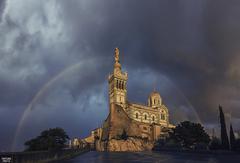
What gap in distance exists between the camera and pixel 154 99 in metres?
153

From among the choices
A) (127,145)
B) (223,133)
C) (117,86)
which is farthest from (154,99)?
(223,133)

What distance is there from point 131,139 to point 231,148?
52835 mm

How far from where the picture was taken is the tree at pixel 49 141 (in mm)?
36906

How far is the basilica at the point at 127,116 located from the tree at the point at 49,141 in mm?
73322

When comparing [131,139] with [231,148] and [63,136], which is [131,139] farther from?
[63,136]

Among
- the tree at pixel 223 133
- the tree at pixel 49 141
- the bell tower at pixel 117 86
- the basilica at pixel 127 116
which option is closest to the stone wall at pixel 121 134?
the basilica at pixel 127 116

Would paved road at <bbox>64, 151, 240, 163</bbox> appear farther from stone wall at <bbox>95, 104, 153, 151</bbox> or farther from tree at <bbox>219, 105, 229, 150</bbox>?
stone wall at <bbox>95, 104, 153, 151</bbox>

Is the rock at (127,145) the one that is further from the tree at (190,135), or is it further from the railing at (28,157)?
the railing at (28,157)

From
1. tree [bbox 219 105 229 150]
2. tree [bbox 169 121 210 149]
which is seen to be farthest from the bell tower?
tree [bbox 219 105 229 150]

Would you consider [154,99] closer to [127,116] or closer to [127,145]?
[127,116]

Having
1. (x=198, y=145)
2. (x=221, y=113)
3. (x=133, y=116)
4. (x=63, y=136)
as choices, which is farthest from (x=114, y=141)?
(x=63, y=136)

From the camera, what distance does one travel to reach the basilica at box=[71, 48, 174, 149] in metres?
118

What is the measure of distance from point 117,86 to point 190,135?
2612 inches

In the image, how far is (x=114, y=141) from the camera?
350ft
